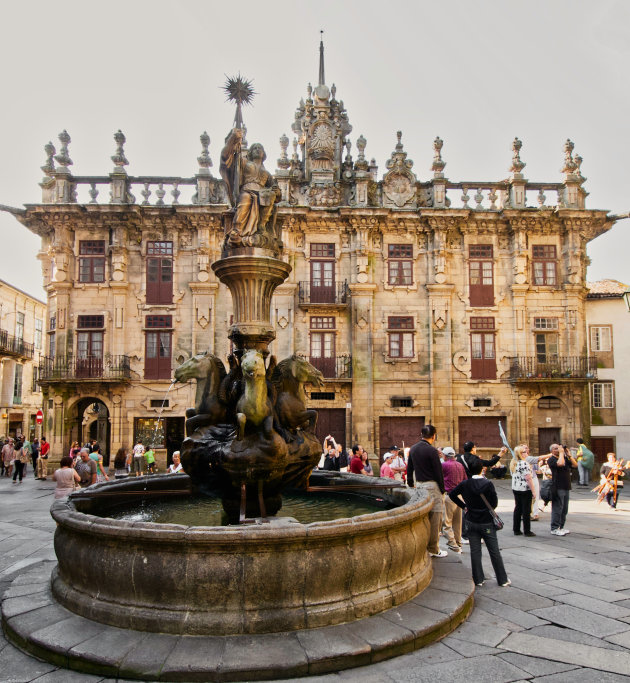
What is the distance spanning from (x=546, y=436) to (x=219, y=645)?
23.6 m

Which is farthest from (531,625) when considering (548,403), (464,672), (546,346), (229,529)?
(546,346)

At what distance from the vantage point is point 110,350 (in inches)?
971

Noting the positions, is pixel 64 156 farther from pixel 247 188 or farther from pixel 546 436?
pixel 546 436

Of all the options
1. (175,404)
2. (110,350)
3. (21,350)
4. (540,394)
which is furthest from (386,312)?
(21,350)

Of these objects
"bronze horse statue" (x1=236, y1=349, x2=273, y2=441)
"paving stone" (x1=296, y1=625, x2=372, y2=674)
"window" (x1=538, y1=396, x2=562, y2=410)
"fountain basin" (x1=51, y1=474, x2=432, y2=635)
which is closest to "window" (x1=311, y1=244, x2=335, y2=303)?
"window" (x1=538, y1=396, x2=562, y2=410)

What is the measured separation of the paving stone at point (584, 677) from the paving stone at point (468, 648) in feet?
1.71

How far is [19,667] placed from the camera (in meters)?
4.38

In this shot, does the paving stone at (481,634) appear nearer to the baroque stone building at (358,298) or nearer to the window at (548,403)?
the baroque stone building at (358,298)

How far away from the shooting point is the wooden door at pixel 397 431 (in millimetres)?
24578

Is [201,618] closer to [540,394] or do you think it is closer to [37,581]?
[37,581]

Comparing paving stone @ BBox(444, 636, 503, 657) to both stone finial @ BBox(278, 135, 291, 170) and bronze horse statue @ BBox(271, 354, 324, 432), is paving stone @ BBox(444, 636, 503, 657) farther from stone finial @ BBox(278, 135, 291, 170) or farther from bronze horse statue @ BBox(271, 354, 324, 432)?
stone finial @ BBox(278, 135, 291, 170)

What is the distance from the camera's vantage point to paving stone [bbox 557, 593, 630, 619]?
579 centimetres

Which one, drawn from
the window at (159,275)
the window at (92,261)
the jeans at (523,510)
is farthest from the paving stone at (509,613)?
the window at (92,261)

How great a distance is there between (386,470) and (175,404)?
14.7 metres
